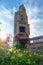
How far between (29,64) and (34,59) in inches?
16.3

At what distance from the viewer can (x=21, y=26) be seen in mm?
26594

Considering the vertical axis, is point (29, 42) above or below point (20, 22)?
below

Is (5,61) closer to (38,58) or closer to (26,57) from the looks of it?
(26,57)

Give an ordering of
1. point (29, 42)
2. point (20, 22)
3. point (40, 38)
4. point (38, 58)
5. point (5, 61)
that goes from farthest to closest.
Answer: point (20, 22), point (29, 42), point (40, 38), point (38, 58), point (5, 61)

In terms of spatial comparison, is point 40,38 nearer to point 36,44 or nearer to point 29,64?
point 36,44

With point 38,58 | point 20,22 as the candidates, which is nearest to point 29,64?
point 38,58

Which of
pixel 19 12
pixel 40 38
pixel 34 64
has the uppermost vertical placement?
pixel 19 12

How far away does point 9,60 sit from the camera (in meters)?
6.11

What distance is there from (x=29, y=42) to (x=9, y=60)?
17.3 m

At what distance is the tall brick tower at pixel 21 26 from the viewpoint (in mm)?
24395

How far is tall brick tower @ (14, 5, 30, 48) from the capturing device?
24.4m

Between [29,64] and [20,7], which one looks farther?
[20,7]

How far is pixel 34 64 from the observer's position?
614 cm

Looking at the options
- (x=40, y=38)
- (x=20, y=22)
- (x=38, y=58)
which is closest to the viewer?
(x=38, y=58)
